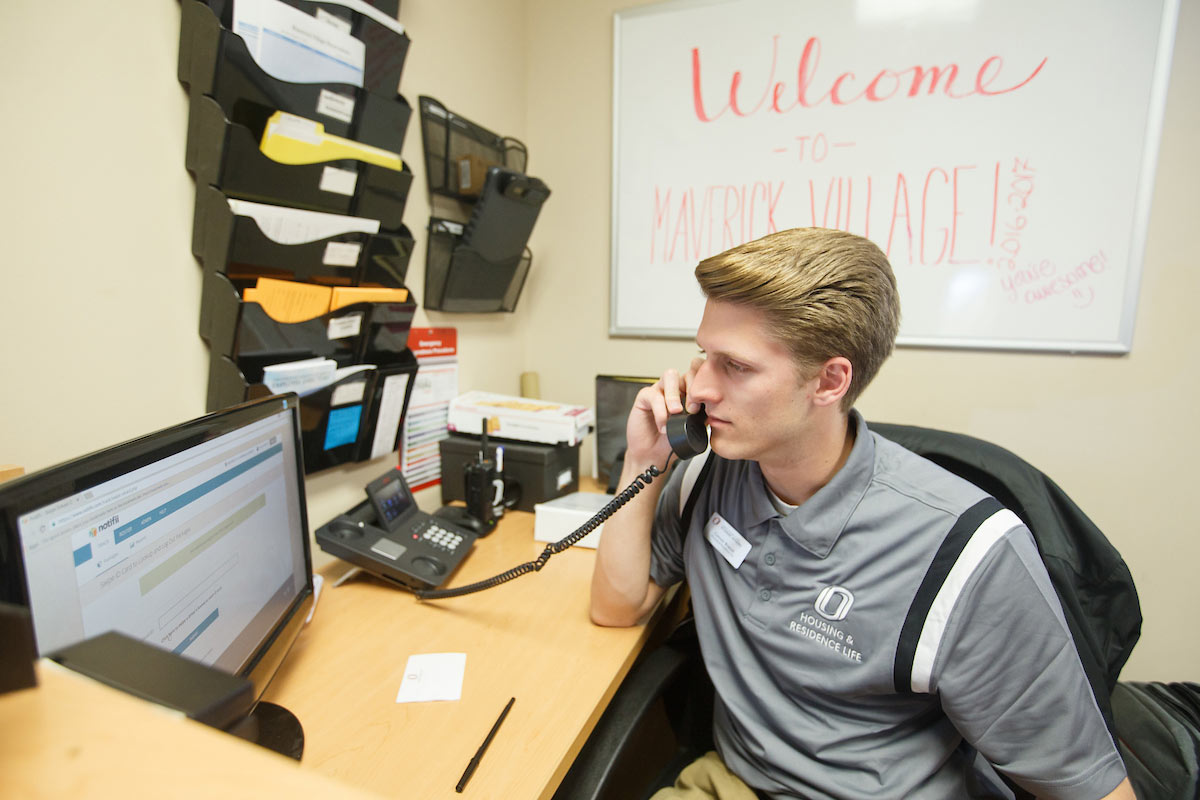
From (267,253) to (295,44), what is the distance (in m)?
0.39

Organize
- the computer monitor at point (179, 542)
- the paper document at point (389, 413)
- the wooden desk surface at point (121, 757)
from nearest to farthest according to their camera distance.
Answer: the wooden desk surface at point (121, 757) → the computer monitor at point (179, 542) → the paper document at point (389, 413)

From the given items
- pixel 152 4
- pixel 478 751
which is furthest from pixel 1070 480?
pixel 152 4

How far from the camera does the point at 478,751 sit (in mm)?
734

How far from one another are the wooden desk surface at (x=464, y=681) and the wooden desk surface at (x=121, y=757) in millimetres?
569

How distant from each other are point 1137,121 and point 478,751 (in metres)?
1.96

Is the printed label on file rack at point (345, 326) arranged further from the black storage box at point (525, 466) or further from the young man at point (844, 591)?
the young man at point (844, 591)

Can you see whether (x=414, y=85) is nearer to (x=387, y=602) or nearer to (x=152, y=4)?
(x=152, y=4)

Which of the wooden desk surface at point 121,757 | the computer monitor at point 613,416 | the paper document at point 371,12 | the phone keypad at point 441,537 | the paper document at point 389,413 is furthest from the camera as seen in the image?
the computer monitor at point 613,416

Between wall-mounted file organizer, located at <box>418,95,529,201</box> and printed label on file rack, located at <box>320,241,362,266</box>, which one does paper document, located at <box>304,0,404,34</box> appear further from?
printed label on file rack, located at <box>320,241,362,266</box>

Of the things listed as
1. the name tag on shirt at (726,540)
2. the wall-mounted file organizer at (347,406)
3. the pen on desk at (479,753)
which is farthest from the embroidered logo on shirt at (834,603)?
the wall-mounted file organizer at (347,406)

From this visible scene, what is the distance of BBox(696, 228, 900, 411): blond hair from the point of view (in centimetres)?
82

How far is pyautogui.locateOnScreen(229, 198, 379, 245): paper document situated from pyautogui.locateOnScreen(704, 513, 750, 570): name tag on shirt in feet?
3.04

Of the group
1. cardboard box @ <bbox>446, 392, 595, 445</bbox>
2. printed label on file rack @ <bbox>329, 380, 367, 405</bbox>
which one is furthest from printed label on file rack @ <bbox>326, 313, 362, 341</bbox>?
cardboard box @ <bbox>446, 392, 595, 445</bbox>

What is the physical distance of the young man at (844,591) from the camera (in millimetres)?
733
